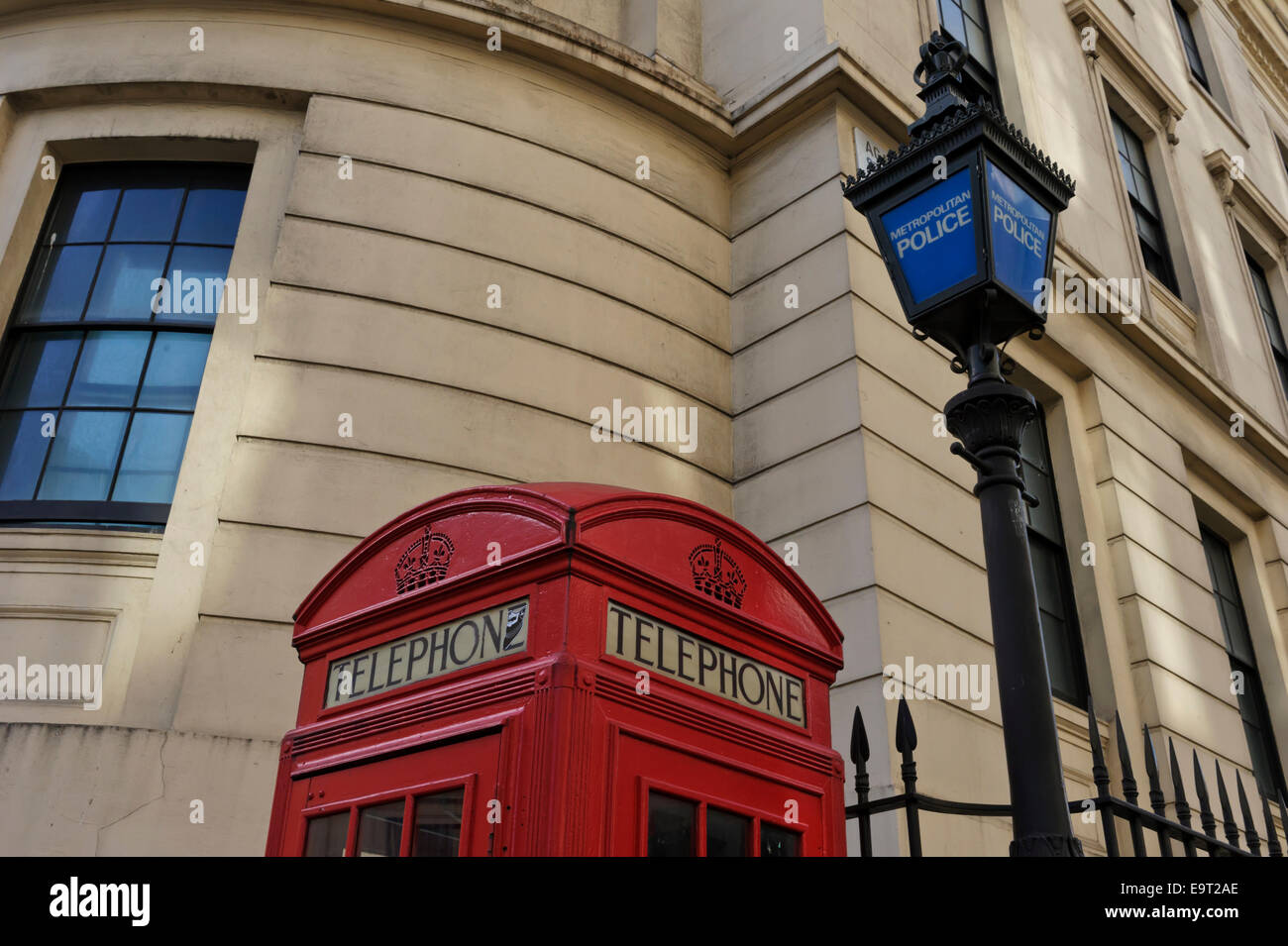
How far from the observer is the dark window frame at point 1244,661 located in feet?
40.5

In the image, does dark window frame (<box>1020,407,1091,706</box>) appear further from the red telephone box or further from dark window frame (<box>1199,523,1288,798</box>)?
the red telephone box

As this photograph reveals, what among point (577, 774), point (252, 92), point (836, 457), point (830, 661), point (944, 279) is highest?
point (252, 92)

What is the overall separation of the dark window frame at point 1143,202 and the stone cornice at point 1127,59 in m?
0.62

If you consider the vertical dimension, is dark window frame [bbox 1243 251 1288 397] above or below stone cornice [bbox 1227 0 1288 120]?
below

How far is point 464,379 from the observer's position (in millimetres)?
8055

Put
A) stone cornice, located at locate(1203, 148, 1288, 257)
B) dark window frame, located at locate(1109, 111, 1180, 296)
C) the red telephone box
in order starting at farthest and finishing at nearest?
stone cornice, located at locate(1203, 148, 1288, 257), dark window frame, located at locate(1109, 111, 1180, 296), the red telephone box

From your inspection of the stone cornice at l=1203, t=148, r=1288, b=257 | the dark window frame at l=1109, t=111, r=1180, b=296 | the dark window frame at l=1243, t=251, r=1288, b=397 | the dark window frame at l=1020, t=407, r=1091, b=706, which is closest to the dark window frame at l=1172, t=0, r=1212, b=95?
the stone cornice at l=1203, t=148, r=1288, b=257

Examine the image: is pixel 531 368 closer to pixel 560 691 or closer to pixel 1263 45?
pixel 560 691

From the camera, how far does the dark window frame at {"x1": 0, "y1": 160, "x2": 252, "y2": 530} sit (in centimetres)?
744

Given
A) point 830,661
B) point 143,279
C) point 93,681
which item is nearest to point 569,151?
point 143,279

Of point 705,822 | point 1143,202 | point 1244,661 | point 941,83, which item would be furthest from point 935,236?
point 1143,202

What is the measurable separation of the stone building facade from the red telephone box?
3454 mm
